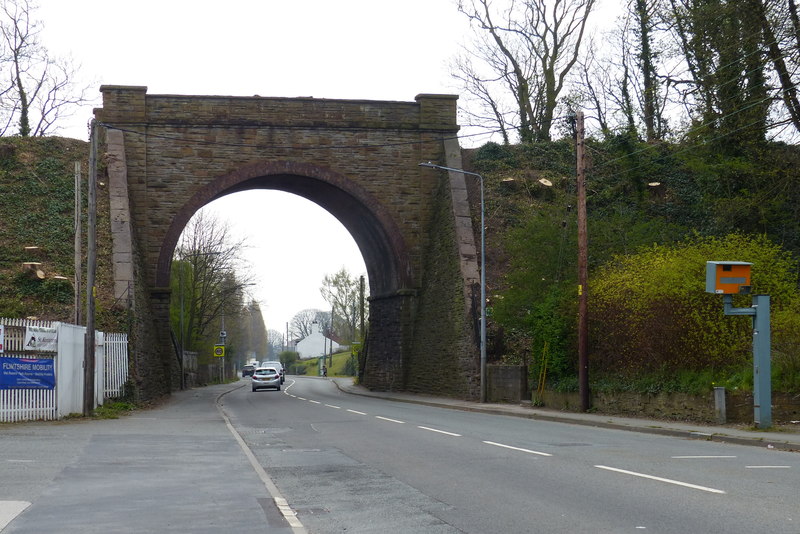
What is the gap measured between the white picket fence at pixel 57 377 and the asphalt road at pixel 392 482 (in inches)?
84.1

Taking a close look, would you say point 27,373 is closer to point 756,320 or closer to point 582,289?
point 582,289

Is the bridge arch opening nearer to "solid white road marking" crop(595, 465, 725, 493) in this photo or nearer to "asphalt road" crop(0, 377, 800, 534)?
"asphalt road" crop(0, 377, 800, 534)

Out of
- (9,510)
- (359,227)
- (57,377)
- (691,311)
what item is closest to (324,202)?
(359,227)

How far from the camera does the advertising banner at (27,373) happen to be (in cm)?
2031

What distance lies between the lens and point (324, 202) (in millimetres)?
43625

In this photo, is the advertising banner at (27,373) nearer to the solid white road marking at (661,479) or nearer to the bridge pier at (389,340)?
the solid white road marking at (661,479)

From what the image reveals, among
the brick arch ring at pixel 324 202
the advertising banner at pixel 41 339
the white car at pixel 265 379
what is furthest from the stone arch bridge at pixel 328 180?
the advertising banner at pixel 41 339

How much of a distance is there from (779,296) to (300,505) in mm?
15317

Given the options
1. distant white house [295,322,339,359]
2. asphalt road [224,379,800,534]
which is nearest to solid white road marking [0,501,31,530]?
A: asphalt road [224,379,800,534]

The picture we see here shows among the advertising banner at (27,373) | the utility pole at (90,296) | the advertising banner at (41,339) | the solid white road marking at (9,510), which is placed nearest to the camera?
the solid white road marking at (9,510)

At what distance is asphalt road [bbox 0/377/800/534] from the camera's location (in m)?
8.06

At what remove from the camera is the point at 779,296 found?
68.8 ft

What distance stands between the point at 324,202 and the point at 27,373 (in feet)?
78.7

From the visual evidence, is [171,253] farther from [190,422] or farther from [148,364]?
[190,422]
